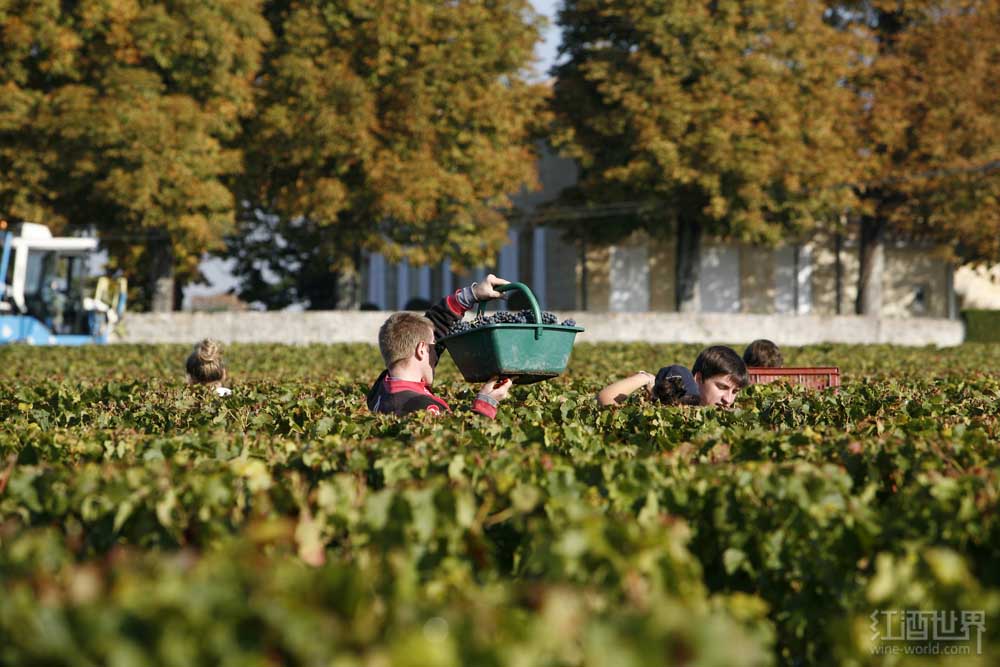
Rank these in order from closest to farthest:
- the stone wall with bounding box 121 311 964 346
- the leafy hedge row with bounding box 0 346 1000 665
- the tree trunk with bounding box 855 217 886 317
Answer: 1. the leafy hedge row with bounding box 0 346 1000 665
2. the stone wall with bounding box 121 311 964 346
3. the tree trunk with bounding box 855 217 886 317

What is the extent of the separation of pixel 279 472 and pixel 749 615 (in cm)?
226

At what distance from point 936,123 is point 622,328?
539 inches

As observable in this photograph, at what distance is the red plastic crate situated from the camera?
10.4m

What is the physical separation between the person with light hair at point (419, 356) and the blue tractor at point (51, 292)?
24.6m

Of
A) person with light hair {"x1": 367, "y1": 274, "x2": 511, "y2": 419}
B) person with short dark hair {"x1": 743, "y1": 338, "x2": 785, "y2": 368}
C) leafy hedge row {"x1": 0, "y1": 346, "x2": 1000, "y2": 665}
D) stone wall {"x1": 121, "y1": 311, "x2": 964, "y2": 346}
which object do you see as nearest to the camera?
leafy hedge row {"x1": 0, "y1": 346, "x2": 1000, "y2": 665}

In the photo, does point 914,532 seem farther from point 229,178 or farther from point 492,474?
point 229,178

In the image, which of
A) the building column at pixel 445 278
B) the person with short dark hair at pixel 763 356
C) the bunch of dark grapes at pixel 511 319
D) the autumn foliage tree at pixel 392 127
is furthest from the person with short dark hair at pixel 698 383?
the building column at pixel 445 278

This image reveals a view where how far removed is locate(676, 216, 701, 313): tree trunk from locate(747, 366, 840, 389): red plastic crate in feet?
106

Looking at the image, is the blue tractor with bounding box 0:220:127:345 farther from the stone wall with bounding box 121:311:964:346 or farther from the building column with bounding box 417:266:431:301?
the building column with bounding box 417:266:431:301

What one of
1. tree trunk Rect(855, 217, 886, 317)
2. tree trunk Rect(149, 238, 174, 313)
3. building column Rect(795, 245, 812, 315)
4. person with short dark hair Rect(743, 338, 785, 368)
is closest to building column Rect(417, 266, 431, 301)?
building column Rect(795, 245, 812, 315)

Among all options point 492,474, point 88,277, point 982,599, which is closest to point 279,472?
point 492,474

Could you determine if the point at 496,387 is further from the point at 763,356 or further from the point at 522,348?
the point at 763,356

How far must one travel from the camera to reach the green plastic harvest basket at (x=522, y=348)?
6109 mm

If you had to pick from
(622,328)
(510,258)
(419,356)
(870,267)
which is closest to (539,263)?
(510,258)
